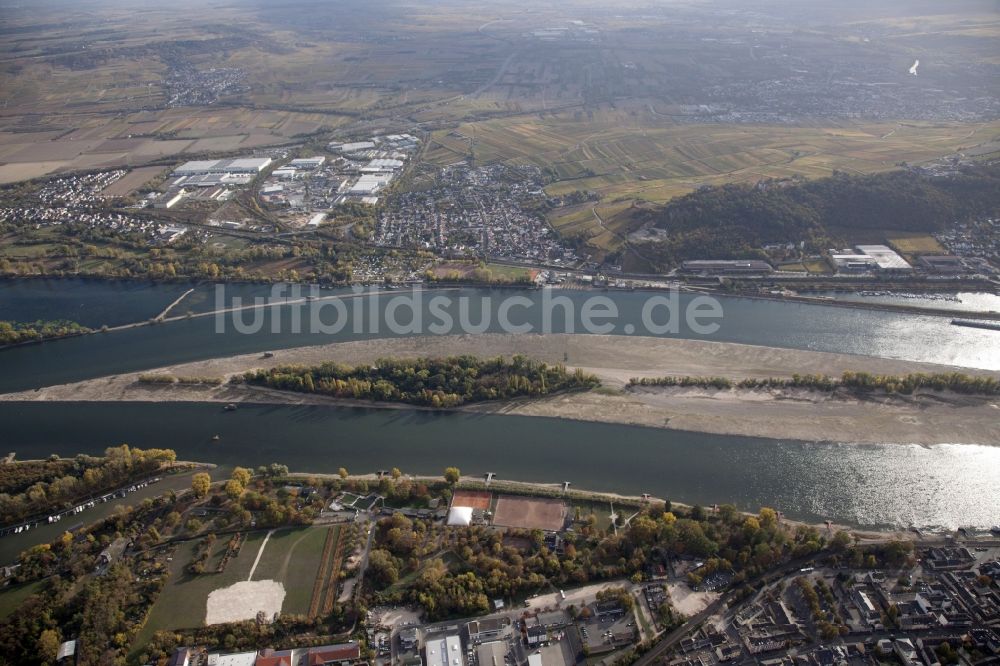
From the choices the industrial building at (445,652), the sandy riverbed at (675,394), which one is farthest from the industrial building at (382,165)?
the industrial building at (445,652)

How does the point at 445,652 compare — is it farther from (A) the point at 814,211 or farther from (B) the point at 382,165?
(B) the point at 382,165

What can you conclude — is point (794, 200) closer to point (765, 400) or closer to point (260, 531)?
point (765, 400)

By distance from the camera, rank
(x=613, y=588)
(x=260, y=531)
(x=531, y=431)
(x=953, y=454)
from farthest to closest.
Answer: (x=531, y=431) < (x=953, y=454) < (x=260, y=531) < (x=613, y=588)

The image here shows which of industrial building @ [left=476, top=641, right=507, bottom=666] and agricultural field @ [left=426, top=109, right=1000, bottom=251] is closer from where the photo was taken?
industrial building @ [left=476, top=641, right=507, bottom=666]

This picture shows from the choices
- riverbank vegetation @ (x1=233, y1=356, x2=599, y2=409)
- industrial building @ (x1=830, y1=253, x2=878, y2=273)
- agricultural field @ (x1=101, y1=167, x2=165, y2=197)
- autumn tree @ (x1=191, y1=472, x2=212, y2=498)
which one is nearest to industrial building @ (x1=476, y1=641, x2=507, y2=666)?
riverbank vegetation @ (x1=233, y1=356, x2=599, y2=409)

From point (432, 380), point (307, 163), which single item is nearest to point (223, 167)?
point (307, 163)

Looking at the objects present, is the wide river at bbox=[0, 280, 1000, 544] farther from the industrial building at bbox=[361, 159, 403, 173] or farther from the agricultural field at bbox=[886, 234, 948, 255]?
the industrial building at bbox=[361, 159, 403, 173]

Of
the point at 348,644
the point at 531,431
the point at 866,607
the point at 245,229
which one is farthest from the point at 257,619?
the point at 245,229
